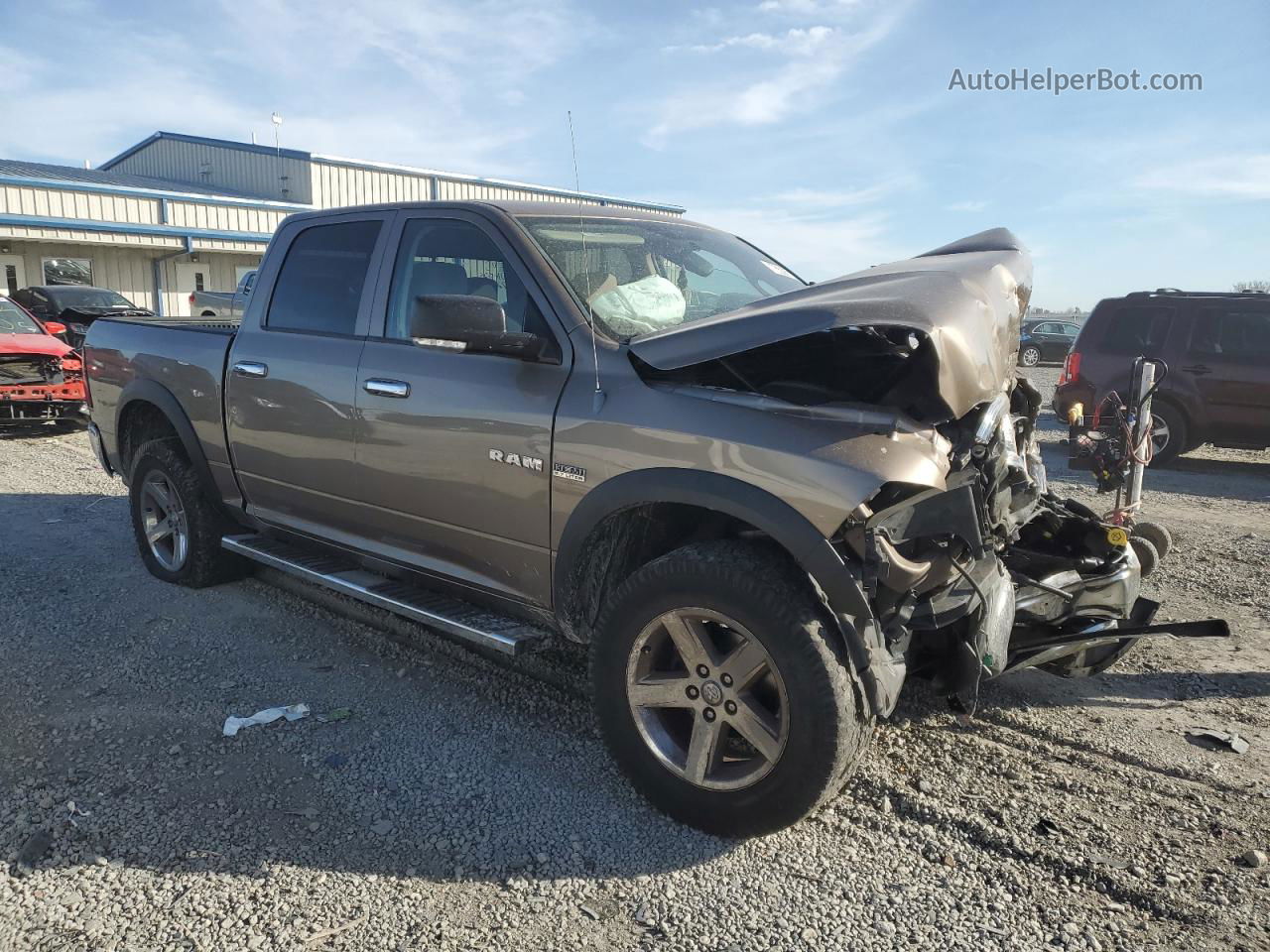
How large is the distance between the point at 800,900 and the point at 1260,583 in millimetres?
4435

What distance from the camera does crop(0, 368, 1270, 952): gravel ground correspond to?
2.59 m

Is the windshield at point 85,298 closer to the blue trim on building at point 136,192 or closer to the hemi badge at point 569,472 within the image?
the blue trim on building at point 136,192

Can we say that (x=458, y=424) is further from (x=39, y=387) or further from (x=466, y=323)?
(x=39, y=387)

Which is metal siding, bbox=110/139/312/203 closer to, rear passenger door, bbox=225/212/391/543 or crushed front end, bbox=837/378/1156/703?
rear passenger door, bbox=225/212/391/543

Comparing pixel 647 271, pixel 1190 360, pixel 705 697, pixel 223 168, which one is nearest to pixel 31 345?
pixel 647 271

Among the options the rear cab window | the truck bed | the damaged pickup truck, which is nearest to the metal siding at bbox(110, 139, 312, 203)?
the rear cab window

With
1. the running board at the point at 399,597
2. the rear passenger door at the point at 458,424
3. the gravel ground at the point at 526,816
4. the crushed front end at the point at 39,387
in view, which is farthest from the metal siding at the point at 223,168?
the gravel ground at the point at 526,816

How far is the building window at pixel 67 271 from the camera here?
22969 mm

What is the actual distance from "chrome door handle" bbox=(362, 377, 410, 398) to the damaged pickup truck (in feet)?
0.05

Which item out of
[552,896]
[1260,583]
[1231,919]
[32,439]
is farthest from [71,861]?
[32,439]

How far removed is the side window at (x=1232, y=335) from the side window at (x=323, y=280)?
9267mm

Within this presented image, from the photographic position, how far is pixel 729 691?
9.50 ft

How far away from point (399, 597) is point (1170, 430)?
9210 millimetres

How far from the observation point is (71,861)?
2.84m
